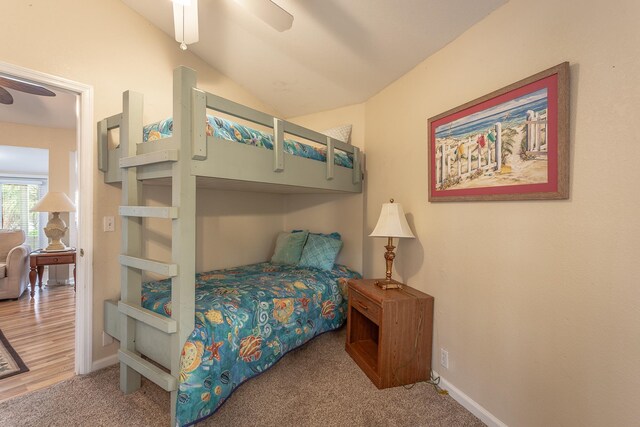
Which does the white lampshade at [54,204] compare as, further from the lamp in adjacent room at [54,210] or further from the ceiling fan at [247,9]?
the ceiling fan at [247,9]

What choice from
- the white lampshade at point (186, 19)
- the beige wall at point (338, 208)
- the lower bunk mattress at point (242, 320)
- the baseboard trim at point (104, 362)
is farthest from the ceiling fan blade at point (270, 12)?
the baseboard trim at point (104, 362)

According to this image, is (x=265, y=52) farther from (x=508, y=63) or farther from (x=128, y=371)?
(x=128, y=371)

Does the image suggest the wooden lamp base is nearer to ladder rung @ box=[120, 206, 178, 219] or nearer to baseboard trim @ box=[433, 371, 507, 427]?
baseboard trim @ box=[433, 371, 507, 427]

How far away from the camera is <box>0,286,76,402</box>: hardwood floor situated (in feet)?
A: 6.39

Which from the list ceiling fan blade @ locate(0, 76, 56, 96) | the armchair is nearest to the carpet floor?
ceiling fan blade @ locate(0, 76, 56, 96)

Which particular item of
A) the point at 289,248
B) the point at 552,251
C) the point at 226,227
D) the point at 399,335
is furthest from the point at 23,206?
the point at 552,251

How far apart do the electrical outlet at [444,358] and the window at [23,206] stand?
295 inches

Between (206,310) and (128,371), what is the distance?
73 centimetres

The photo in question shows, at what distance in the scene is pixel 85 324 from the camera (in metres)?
2.04

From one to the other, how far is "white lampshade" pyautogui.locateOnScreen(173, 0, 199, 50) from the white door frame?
3.05 ft

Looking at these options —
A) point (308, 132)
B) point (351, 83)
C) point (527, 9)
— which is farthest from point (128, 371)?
point (527, 9)

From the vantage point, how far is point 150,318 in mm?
1591

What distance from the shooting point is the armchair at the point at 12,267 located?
340cm

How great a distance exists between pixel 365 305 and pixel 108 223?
6.61 ft
